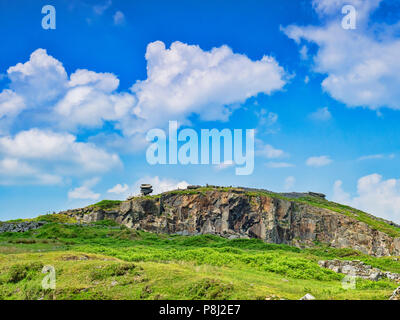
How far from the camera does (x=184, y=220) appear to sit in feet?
258

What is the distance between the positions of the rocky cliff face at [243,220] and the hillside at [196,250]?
0.22m

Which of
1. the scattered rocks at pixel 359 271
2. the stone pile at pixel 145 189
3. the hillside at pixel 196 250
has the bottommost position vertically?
the scattered rocks at pixel 359 271

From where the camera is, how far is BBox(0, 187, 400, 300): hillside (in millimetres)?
17406

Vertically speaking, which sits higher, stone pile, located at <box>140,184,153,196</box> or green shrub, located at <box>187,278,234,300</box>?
stone pile, located at <box>140,184,153,196</box>

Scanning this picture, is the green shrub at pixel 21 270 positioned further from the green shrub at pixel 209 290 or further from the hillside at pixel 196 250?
the green shrub at pixel 209 290

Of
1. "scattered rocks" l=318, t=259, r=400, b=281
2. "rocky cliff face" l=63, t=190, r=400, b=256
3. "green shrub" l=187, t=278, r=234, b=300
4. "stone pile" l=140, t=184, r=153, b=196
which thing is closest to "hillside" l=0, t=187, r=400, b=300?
"green shrub" l=187, t=278, r=234, b=300

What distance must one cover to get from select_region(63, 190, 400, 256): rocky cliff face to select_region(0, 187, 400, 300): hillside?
0.22 m

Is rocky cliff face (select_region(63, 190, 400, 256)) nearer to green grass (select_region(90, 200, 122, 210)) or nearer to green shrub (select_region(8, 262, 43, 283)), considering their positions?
green grass (select_region(90, 200, 122, 210))

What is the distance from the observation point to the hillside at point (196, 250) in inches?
685

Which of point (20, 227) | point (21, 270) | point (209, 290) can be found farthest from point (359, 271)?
point (20, 227)

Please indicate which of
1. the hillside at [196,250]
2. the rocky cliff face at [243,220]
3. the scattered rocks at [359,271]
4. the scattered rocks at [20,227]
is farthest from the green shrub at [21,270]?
the rocky cliff face at [243,220]

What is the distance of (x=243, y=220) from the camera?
7800cm

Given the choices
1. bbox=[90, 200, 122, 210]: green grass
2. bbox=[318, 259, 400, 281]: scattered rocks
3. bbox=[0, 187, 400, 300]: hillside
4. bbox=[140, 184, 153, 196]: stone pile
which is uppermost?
bbox=[140, 184, 153, 196]: stone pile
